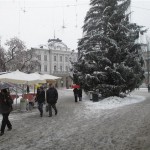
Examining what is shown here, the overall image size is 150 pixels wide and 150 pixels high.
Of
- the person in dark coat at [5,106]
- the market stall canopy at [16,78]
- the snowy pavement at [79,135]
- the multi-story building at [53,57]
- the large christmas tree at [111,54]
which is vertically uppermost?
the multi-story building at [53,57]

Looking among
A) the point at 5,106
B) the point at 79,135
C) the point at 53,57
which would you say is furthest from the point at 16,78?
the point at 53,57

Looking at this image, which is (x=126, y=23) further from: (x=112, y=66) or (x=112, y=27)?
(x=112, y=66)

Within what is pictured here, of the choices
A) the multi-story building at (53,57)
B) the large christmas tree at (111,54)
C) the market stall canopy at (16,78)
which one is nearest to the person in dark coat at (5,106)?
the market stall canopy at (16,78)

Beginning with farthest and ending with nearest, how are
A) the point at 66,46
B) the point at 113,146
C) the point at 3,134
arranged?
the point at 66,46
the point at 3,134
the point at 113,146

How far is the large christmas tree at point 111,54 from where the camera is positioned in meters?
25.8

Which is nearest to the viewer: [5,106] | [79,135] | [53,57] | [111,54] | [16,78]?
[79,135]

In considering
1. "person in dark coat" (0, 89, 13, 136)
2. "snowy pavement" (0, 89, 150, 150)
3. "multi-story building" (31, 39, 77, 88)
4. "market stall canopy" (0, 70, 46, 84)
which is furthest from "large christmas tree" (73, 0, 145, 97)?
"multi-story building" (31, 39, 77, 88)

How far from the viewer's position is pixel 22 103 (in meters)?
20.7

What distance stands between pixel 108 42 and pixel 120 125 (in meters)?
14.6

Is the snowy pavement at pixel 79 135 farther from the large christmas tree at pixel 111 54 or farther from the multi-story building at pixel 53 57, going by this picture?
the multi-story building at pixel 53 57

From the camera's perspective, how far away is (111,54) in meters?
26.8

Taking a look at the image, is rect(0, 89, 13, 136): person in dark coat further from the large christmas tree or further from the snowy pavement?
the large christmas tree

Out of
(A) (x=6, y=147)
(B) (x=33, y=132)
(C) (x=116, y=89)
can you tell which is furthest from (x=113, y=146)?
(C) (x=116, y=89)

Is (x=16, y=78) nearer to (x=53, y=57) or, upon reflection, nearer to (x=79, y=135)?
(x=79, y=135)
